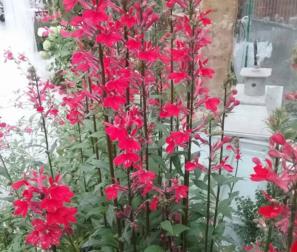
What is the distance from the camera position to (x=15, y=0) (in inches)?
105

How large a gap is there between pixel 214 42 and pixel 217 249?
1.44m

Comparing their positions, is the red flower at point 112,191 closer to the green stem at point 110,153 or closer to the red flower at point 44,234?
the green stem at point 110,153

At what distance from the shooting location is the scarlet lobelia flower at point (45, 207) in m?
0.78

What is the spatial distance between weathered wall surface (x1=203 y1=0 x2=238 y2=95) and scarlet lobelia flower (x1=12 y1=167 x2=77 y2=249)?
152 cm

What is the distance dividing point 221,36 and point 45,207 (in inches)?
71.2

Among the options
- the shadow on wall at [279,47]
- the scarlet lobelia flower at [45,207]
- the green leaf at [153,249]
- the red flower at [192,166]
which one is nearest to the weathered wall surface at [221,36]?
the shadow on wall at [279,47]

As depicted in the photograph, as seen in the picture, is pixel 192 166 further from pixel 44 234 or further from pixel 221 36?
pixel 221 36

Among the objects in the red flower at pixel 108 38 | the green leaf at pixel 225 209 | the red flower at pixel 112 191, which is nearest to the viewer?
the red flower at pixel 108 38

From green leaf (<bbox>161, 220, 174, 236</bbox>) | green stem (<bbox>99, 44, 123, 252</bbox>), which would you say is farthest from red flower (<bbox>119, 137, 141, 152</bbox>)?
green leaf (<bbox>161, 220, 174, 236</bbox>)

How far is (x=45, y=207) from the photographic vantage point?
2.51 ft

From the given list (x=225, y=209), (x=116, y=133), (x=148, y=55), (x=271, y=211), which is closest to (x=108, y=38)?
(x=148, y=55)

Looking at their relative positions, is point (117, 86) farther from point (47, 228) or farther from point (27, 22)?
point (27, 22)

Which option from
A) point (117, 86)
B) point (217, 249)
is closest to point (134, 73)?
point (117, 86)

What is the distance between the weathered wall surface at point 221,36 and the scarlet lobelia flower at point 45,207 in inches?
59.9
